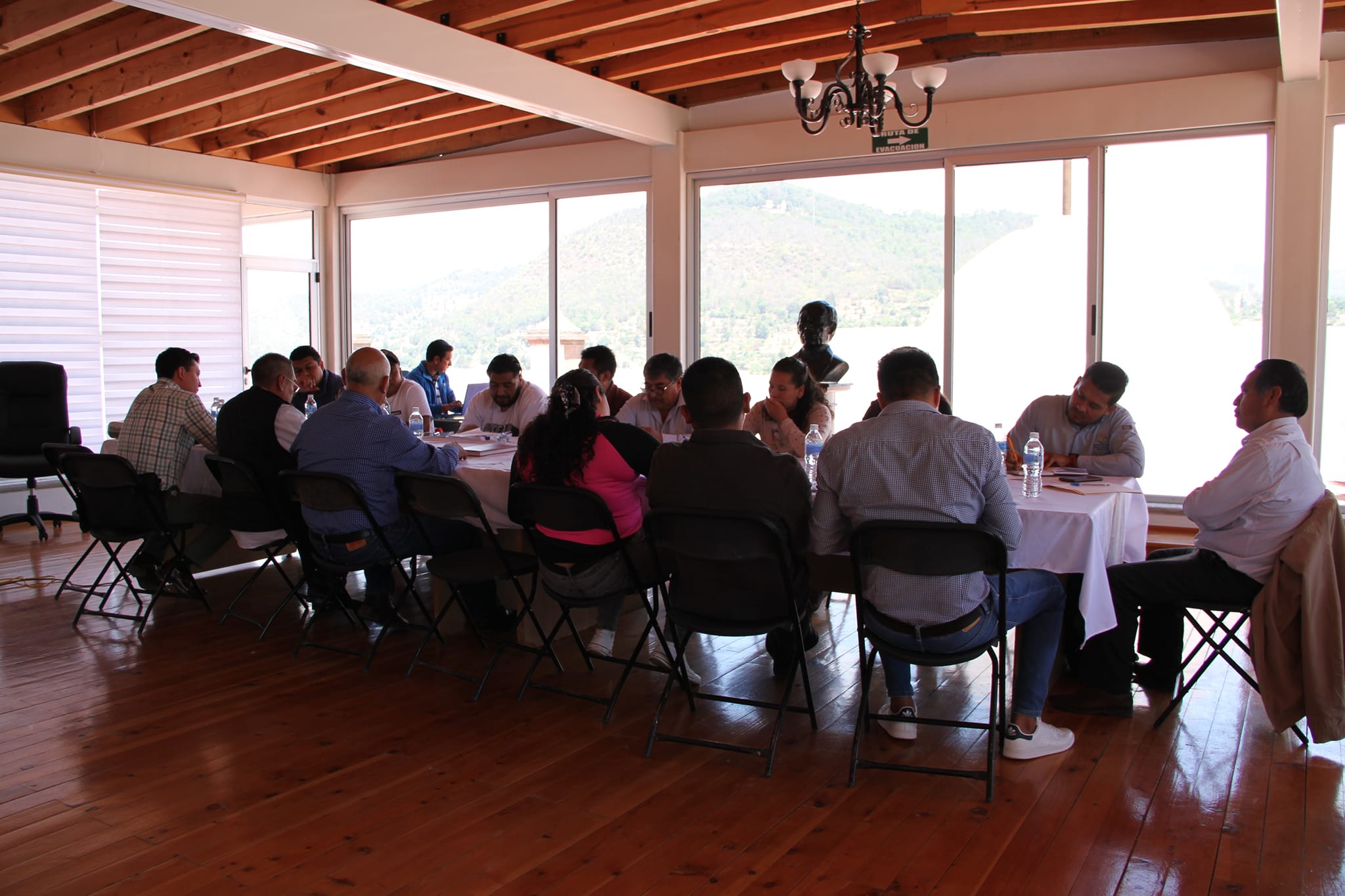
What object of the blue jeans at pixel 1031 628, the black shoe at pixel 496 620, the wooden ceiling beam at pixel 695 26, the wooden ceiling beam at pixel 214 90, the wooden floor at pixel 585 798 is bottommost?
the wooden floor at pixel 585 798

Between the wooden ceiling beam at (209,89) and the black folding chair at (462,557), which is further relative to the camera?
the wooden ceiling beam at (209,89)

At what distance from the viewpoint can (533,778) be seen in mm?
3154

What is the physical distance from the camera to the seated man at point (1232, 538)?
126 inches

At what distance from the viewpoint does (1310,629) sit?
3117 millimetres

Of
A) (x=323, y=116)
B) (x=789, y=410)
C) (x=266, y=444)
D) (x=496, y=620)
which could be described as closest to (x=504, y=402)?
(x=266, y=444)

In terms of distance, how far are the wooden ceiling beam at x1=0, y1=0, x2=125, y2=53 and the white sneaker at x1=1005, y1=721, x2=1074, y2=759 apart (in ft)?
19.2

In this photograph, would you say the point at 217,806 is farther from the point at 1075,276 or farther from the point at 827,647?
the point at 1075,276

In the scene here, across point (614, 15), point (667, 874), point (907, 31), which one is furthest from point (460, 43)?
point (667, 874)

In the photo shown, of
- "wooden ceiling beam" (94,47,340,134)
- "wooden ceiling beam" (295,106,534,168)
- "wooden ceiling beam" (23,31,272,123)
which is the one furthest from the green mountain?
"wooden ceiling beam" (23,31,272,123)

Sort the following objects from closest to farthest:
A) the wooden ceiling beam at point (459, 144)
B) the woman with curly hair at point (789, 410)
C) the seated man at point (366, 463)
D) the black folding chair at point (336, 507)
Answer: the black folding chair at point (336, 507)
the seated man at point (366, 463)
the woman with curly hair at point (789, 410)
the wooden ceiling beam at point (459, 144)

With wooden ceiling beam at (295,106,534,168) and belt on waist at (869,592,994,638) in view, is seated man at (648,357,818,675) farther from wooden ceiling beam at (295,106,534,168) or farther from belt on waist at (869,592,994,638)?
wooden ceiling beam at (295,106,534,168)

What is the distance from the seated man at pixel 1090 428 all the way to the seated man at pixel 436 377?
447 centimetres

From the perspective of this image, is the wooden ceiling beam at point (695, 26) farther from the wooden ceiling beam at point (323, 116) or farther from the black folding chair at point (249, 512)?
the black folding chair at point (249, 512)

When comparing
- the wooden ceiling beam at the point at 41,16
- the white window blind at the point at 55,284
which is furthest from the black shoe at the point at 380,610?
the white window blind at the point at 55,284
